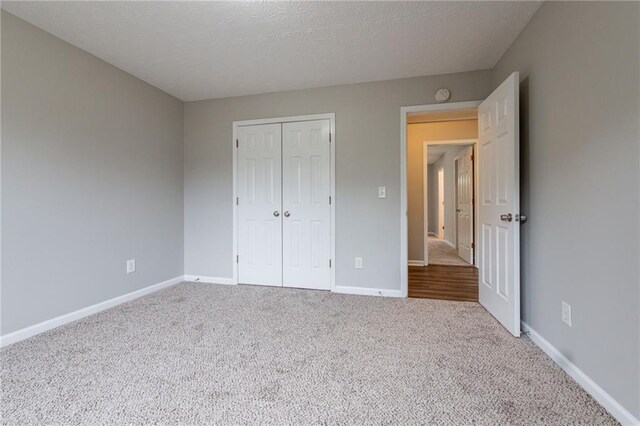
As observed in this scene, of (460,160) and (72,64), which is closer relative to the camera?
(72,64)

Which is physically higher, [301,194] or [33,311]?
[301,194]

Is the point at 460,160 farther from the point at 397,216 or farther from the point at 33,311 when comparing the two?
the point at 33,311

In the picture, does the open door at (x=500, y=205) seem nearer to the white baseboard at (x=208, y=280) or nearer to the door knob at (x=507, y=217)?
the door knob at (x=507, y=217)

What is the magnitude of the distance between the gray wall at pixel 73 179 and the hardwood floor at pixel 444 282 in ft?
10.0

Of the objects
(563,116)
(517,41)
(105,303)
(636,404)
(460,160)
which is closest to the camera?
(636,404)

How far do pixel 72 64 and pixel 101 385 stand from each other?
251 cm

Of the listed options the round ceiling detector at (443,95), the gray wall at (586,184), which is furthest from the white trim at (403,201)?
the gray wall at (586,184)

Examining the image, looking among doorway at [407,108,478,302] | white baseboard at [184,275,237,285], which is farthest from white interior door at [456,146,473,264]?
white baseboard at [184,275,237,285]

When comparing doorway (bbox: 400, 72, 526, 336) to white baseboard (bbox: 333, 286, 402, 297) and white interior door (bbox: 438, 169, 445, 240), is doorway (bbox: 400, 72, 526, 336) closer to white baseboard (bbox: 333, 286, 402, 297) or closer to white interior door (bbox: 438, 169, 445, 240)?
white baseboard (bbox: 333, 286, 402, 297)

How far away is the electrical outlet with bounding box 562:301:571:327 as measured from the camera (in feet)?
5.33

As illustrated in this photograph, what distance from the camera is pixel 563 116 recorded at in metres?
1.67

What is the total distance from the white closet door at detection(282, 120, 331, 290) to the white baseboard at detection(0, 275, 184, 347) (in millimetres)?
1514

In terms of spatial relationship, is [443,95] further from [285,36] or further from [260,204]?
[260,204]

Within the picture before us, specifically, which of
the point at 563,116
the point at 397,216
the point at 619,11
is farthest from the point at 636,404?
the point at 397,216
